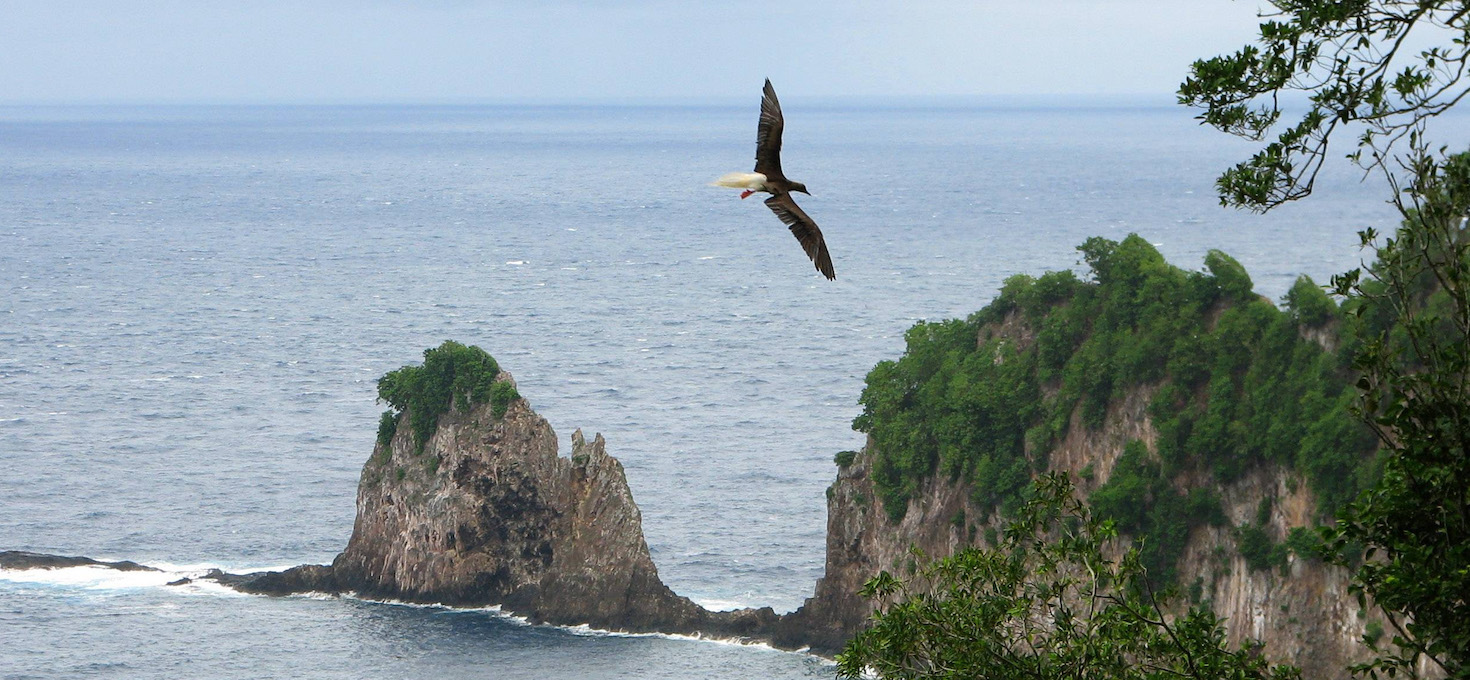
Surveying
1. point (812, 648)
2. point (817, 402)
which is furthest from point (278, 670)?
point (817, 402)

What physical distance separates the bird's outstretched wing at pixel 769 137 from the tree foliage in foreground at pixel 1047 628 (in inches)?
258

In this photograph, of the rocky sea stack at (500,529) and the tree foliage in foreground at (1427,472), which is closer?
the tree foliage in foreground at (1427,472)

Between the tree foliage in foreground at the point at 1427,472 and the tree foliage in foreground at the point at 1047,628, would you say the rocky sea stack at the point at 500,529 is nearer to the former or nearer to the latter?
the tree foliage in foreground at the point at 1047,628

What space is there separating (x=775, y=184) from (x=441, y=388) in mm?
85218

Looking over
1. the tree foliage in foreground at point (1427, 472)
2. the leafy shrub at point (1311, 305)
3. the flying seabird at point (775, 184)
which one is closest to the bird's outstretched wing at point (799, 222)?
the flying seabird at point (775, 184)

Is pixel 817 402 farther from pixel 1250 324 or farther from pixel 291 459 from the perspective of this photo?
pixel 1250 324

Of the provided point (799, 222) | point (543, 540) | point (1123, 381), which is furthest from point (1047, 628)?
point (543, 540)

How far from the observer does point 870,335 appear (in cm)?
18400

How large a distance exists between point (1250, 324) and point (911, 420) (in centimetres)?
1968

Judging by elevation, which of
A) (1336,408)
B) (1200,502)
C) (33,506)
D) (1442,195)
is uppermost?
(1442,195)

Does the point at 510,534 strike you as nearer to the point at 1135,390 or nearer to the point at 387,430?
the point at 387,430

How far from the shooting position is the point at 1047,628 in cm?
2633

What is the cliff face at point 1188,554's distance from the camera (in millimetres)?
70688

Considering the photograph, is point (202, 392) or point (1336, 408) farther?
point (202, 392)
